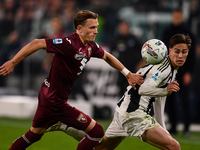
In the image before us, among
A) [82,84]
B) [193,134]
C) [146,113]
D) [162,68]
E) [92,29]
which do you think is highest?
[92,29]

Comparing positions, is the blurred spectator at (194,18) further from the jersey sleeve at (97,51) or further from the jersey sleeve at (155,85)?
the jersey sleeve at (155,85)

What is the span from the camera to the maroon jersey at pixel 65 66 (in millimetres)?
4719

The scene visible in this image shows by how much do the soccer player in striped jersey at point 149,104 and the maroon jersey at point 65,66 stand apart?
698mm

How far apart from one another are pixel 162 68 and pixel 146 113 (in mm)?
587

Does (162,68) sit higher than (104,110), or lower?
higher

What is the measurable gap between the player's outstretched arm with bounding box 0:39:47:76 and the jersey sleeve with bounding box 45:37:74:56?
7 cm

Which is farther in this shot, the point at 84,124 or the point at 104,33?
the point at 104,33

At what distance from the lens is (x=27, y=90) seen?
11117 millimetres

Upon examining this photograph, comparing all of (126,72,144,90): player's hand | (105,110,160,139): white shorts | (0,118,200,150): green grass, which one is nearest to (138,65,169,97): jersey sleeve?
(126,72,144,90): player's hand

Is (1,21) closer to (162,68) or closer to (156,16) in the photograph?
(156,16)

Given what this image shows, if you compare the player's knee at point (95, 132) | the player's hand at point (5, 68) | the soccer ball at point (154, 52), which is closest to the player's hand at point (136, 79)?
the soccer ball at point (154, 52)

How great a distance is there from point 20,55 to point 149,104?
1633 mm

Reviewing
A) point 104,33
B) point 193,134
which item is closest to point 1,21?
point 104,33

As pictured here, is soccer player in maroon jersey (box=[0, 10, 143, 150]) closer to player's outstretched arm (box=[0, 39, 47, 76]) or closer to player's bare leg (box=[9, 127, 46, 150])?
player's bare leg (box=[9, 127, 46, 150])
